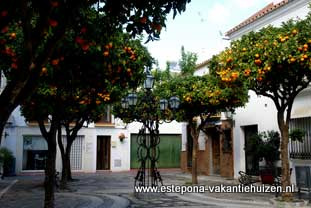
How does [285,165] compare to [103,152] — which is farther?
[103,152]

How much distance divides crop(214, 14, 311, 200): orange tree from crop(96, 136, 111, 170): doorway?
19414 mm

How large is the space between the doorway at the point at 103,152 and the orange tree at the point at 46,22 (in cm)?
2503

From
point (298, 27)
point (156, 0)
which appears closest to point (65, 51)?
point (156, 0)

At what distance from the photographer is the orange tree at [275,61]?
400 inches

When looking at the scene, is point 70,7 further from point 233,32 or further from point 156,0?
point 233,32

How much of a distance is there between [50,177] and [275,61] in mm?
6255

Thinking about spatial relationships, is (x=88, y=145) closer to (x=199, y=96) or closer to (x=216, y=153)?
(x=216, y=153)

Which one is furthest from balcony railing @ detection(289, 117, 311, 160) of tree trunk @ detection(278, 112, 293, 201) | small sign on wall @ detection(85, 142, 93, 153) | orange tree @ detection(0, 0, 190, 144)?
small sign on wall @ detection(85, 142, 93, 153)

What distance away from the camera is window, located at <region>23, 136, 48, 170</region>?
27.2 metres

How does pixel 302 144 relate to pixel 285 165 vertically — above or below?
above

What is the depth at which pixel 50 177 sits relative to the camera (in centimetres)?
863

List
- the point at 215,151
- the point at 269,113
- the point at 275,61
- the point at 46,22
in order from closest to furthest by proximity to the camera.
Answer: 1. the point at 46,22
2. the point at 275,61
3. the point at 269,113
4. the point at 215,151

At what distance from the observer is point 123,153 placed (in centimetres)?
3016

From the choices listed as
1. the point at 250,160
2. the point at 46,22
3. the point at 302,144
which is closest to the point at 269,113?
the point at 302,144
